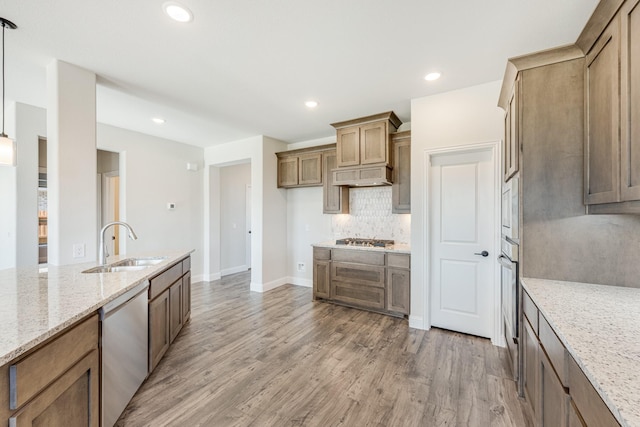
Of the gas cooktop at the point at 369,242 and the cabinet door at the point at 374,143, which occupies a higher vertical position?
the cabinet door at the point at 374,143

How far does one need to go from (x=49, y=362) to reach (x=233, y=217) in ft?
16.9

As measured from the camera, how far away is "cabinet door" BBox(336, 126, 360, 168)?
389 centimetres

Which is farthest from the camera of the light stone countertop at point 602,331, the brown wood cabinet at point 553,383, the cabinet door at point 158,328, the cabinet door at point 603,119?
the cabinet door at point 158,328

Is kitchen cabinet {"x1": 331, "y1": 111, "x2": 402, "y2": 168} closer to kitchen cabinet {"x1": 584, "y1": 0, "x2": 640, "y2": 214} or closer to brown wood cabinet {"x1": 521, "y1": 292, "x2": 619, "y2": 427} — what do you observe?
kitchen cabinet {"x1": 584, "y1": 0, "x2": 640, "y2": 214}

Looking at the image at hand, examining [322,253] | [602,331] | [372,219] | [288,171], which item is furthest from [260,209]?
[602,331]

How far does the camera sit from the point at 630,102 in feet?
4.34

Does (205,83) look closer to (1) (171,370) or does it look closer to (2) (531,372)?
(1) (171,370)

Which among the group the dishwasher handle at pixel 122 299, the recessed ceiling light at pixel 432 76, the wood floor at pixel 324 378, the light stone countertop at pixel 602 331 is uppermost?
the recessed ceiling light at pixel 432 76

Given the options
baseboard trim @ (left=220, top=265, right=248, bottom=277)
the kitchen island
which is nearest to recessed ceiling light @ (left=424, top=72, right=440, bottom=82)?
the kitchen island

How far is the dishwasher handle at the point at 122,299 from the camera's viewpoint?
1522 millimetres

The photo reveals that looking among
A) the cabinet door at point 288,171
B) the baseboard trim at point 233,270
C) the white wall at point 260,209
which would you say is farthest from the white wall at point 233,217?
the cabinet door at point 288,171

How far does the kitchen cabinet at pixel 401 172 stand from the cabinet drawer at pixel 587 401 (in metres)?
2.79

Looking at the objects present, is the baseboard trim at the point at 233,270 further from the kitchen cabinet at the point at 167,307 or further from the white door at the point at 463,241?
the white door at the point at 463,241

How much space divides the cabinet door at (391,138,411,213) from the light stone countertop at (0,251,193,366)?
294 centimetres
